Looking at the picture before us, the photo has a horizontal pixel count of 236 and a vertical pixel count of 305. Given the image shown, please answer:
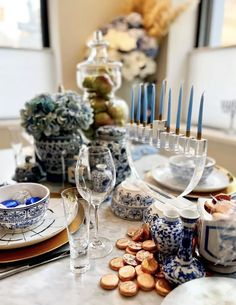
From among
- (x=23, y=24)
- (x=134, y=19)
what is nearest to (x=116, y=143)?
(x=134, y=19)

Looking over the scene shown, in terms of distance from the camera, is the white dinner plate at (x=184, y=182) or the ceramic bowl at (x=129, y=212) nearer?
the ceramic bowl at (x=129, y=212)

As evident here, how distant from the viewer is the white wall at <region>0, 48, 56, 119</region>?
195cm

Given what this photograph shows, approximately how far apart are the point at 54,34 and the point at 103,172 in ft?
5.36

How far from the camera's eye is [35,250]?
1.93ft

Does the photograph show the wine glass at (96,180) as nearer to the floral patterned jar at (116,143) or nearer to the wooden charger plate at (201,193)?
the floral patterned jar at (116,143)

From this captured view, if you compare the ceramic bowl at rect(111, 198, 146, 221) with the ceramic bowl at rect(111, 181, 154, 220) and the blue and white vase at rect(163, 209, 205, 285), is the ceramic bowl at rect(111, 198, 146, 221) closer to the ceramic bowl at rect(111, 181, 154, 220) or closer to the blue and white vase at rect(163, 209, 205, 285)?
the ceramic bowl at rect(111, 181, 154, 220)

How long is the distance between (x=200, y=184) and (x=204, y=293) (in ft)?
1.55

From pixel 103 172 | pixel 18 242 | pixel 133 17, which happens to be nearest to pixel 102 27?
pixel 133 17

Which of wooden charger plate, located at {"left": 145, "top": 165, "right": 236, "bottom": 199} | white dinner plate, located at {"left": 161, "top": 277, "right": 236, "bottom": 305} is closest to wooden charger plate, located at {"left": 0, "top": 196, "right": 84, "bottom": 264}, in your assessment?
white dinner plate, located at {"left": 161, "top": 277, "right": 236, "bottom": 305}

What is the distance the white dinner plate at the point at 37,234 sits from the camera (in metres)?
0.58

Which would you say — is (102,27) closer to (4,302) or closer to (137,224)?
(137,224)

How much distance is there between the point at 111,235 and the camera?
675 millimetres

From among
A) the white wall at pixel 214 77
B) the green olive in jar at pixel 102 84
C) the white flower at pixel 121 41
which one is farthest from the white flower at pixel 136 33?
the green olive in jar at pixel 102 84

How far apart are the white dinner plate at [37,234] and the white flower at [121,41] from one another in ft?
4.55
